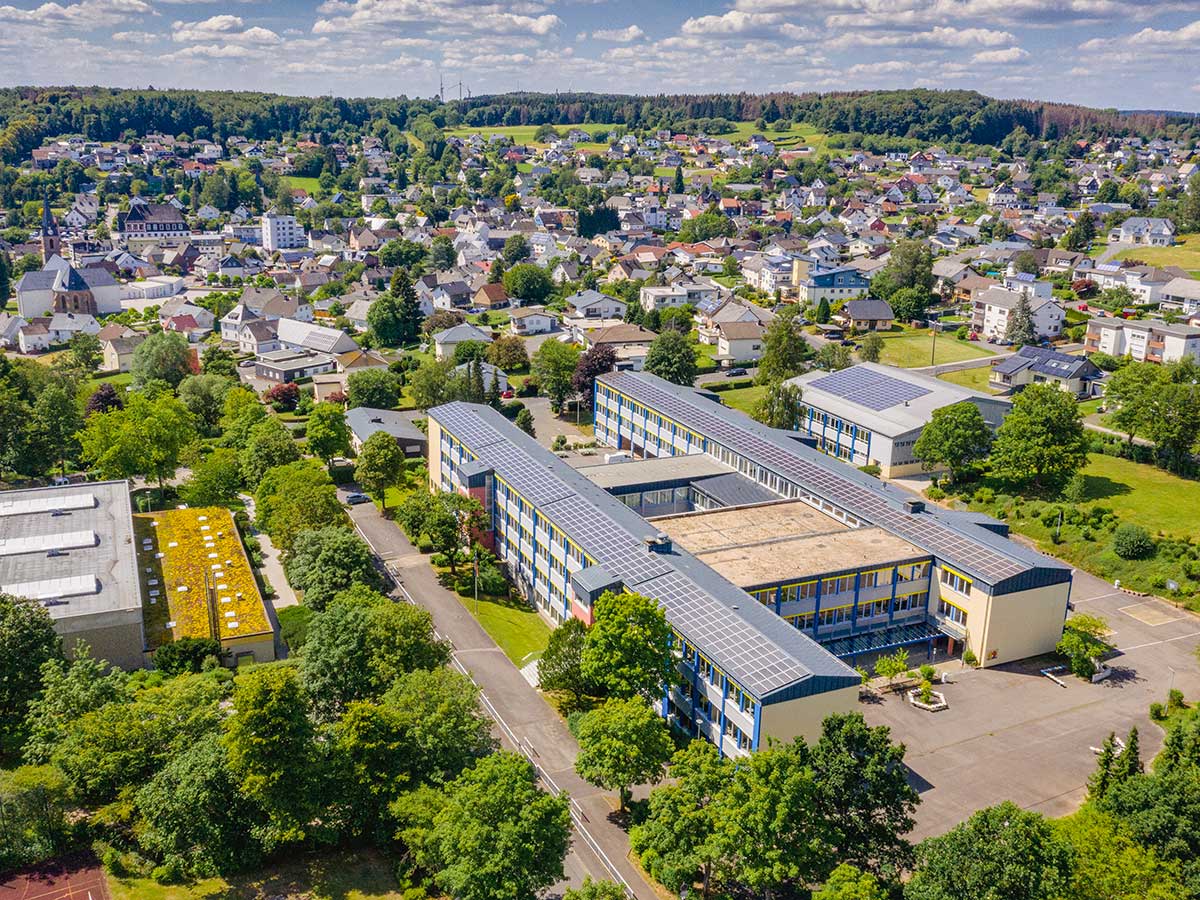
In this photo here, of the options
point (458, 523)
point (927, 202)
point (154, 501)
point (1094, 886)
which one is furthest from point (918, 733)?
point (927, 202)

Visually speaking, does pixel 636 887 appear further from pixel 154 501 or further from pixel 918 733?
pixel 154 501

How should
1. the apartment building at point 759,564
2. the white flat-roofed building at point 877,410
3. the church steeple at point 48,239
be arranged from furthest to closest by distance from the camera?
the church steeple at point 48,239, the white flat-roofed building at point 877,410, the apartment building at point 759,564

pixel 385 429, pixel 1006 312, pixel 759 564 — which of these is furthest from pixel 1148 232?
pixel 759 564

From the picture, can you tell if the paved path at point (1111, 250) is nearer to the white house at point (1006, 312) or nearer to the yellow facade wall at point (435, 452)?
the white house at point (1006, 312)

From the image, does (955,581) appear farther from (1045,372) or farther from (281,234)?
(281,234)

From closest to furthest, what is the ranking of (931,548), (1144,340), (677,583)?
(677,583)
(931,548)
(1144,340)

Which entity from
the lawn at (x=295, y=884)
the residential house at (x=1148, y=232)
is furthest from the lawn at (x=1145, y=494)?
the residential house at (x=1148, y=232)
